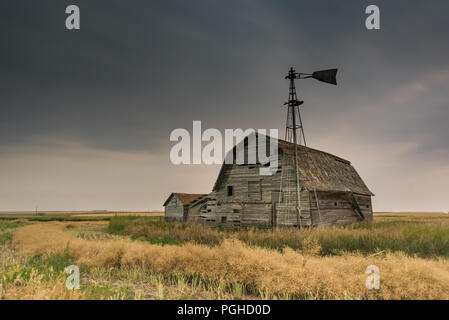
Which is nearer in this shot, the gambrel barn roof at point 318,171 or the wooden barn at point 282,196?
the wooden barn at point 282,196

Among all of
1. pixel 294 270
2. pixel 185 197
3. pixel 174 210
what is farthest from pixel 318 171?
pixel 174 210

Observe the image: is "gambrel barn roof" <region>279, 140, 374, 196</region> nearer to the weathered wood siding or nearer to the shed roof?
the shed roof

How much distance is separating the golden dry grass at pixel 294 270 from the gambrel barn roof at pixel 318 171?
1136cm

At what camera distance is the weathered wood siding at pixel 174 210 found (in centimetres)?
3838

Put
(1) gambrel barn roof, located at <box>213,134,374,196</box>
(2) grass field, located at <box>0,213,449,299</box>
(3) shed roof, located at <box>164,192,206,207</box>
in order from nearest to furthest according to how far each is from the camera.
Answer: (2) grass field, located at <box>0,213,449,299</box>, (1) gambrel barn roof, located at <box>213,134,374,196</box>, (3) shed roof, located at <box>164,192,206,207</box>

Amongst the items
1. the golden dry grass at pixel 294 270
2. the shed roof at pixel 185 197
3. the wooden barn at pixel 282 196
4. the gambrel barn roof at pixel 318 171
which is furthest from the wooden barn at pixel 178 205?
the golden dry grass at pixel 294 270

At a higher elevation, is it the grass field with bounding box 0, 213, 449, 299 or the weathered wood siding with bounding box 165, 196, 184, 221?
the grass field with bounding box 0, 213, 449, 299

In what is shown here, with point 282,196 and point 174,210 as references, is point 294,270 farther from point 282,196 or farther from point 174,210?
point 174,210

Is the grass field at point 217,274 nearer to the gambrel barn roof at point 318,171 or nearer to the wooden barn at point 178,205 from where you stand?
the gambrel barn roof at point 318,171

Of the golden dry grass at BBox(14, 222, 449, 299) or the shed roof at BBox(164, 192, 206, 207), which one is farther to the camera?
the shed roof at BBox(164, 192, 206, 207)

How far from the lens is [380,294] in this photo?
512cm

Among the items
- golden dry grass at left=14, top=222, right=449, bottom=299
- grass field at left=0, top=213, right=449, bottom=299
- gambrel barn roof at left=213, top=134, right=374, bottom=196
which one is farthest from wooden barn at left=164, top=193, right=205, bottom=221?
golden dry grass at left=14, top=222, right=449, bottom=299

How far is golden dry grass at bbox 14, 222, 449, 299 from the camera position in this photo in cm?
518

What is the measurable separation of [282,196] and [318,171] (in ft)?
13.5
